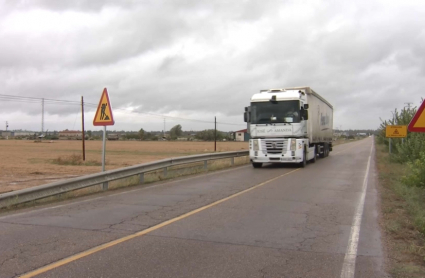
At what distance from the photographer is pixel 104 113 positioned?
1191cm

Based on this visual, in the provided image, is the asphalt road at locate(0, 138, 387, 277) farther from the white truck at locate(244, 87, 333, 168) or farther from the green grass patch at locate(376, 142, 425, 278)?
the white truck at locate(244, 87, 333, 168)

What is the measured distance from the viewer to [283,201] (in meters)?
9.66

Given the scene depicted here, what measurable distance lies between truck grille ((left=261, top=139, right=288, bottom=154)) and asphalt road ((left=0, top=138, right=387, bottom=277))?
8.00m

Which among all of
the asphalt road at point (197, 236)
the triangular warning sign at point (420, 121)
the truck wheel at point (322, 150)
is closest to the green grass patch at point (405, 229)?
the asphalt road at point (197, 236)

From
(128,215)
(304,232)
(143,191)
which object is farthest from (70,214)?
(304,232)

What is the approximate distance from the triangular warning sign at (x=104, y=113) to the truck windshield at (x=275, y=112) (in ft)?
30.1

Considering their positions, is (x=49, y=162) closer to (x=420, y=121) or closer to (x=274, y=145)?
(x=274, y=145)

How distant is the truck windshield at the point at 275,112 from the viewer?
1870 centimetres

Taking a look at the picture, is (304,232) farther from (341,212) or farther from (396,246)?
(341,212)

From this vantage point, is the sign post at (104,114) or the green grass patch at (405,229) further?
the sign post at (104,114)

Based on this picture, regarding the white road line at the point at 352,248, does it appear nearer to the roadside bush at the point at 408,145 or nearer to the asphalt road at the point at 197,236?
the asphalt road at the point at 197,236

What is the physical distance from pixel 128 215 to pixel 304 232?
11.7ft

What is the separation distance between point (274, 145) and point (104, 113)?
9.60 meters

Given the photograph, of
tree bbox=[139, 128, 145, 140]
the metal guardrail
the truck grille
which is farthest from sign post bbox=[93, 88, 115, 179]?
tree bbox=[139, 128, 145, 140]
